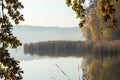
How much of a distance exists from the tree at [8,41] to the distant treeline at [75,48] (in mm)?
24623

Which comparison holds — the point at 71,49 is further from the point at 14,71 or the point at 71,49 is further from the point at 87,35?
the point at 14,71

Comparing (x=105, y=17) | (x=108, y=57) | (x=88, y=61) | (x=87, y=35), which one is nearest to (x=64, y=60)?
(x=88, y=61)

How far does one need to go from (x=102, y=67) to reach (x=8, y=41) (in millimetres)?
21097

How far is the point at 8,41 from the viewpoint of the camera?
3.01 m

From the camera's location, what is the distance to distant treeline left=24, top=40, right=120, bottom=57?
28.6m

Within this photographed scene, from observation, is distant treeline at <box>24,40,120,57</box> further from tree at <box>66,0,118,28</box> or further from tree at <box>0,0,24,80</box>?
tree at <box>0,0,24,80</box>

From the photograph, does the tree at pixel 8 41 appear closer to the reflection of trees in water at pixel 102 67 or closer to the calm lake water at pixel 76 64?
the reflection of trees in water at pixel 102 67

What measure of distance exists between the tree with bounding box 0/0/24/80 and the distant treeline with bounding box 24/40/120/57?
80.8ft

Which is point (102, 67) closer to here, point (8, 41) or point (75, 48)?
point (75, 48)

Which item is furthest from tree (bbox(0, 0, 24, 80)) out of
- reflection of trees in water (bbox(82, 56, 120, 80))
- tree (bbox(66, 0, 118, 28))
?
reflection of trees in water (bbox(82, 56, 120, 80))

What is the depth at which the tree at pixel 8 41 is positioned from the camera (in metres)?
2.98

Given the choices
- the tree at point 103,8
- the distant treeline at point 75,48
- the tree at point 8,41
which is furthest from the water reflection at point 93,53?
the tree at point 8,41

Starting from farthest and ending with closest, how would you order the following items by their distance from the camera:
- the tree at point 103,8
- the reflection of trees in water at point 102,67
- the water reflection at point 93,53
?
1. the water reflection at point 93,53
2. the reflection of trees in water at point 102,67
3. the tree at point 103,8

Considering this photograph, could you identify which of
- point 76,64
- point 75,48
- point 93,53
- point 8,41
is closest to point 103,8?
point 8,41
